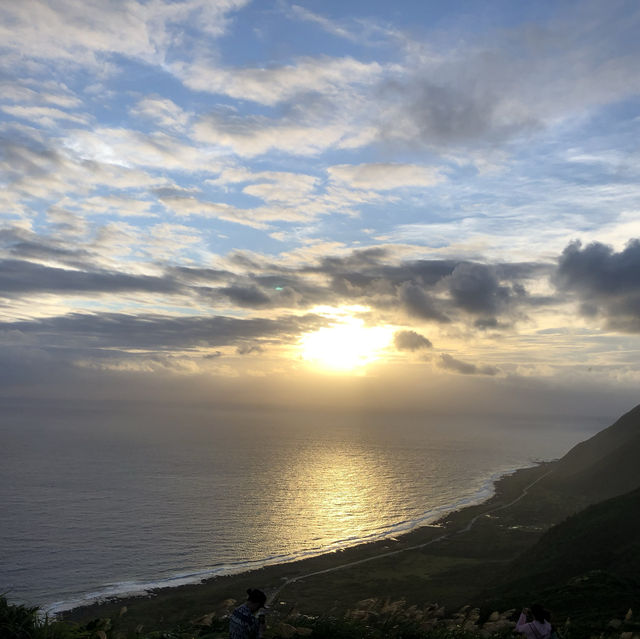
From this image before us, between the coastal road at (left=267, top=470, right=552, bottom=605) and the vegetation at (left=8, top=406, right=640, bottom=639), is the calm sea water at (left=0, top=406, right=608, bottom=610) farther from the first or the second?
the coastal road at (left=267, top=470, right=552, bottom=605)

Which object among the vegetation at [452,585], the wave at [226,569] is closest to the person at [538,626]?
the vegetation at [452,585]

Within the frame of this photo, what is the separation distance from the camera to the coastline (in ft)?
214

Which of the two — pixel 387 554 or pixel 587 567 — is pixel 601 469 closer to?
pixel 387 554

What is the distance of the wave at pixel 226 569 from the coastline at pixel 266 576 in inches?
9.4

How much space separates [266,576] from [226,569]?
302 inches

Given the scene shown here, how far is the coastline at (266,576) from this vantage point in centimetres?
6538

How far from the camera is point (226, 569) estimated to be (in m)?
84.2

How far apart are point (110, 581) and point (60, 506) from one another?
50.6 metres

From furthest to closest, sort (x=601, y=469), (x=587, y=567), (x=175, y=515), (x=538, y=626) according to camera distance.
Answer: (x=601, y=469)
(x=175, y=515)
(x=587, y=567)
(x=538, y=626)

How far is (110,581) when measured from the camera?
75.4m

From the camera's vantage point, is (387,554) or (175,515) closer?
(387,554)

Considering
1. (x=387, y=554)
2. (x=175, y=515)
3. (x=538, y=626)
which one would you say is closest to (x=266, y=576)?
(x=387, y=554)

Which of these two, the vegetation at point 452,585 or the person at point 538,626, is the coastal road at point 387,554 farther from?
the person at point 538,626

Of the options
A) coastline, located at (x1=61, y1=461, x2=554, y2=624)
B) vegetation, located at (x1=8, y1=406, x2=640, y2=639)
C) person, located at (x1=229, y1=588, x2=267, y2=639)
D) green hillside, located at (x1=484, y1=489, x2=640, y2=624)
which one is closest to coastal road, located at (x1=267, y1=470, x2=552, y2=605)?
coastline, located at (x1=61, y1=461, x2=554, y2=624)
